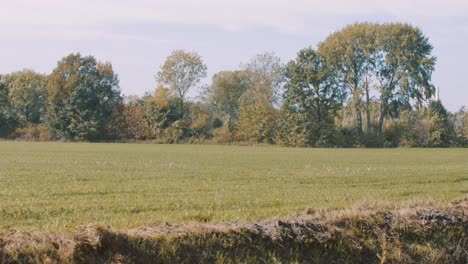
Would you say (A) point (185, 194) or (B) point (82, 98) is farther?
(B) point (82, 98)

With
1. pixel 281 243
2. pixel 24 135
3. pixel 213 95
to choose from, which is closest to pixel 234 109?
pixel 213 95

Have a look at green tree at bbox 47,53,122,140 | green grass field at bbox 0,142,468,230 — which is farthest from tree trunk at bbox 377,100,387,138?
green grass field at bbox 0,142,468,230

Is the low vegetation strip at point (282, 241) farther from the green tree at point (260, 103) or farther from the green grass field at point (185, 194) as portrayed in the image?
the green tree at point (260, 103)

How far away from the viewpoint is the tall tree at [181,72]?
328ft

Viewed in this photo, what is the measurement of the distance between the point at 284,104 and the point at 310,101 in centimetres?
451

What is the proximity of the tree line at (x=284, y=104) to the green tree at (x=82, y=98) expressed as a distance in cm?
18

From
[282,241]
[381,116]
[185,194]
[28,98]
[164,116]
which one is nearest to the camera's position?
[282,241]

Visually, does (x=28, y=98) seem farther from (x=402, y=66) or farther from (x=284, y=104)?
(x=402, y=66)

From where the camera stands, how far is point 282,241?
7945 mm

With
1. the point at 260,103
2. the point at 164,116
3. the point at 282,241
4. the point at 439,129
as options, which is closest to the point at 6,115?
the point at 164,116

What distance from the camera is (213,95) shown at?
13012 centimetres

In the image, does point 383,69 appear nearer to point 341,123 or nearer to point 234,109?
point 341,123

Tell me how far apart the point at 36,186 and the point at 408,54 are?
251ft

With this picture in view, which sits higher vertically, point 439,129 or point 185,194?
point 439,129
